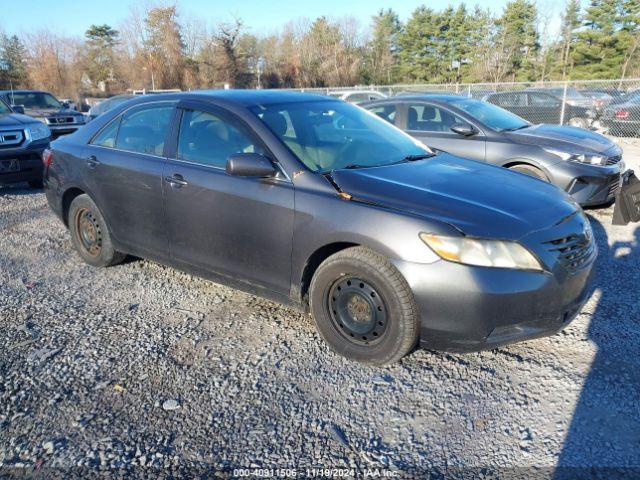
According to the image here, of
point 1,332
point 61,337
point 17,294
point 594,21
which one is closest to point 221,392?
point 61,337

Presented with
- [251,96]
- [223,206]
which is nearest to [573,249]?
[223,206]

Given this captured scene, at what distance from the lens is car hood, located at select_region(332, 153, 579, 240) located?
9.18ft

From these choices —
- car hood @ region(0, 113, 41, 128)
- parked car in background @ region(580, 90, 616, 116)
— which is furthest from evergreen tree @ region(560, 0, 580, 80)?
car hood @ region(0, 113, 41, 128)

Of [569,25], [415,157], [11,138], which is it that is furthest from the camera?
[569,25]

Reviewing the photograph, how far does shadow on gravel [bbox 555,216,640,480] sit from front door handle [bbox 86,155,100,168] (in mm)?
4062

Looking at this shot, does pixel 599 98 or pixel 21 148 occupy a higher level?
pixel 599 98

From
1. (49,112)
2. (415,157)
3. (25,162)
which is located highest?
(415,157)

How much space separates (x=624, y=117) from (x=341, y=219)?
585 inches

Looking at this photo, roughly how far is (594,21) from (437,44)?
664 inches

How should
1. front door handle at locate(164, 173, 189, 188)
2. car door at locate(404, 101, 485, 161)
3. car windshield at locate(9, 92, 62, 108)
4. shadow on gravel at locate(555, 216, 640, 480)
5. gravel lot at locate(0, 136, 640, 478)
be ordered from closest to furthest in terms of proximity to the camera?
shadow on gravel at locate(555, 216, 640, 480) < gravel lot at locate(0, 136, 640, 478) < front door handle at locate(164, 173, 189, 188) < car door at locate(404, 101, 485, 161) < car windshield at locate(9, 92, 62, 108)

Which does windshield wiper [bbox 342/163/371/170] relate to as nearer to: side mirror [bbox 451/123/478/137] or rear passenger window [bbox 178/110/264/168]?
rear passenger window [bbox 178/110/264/168]

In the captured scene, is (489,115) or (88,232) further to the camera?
(489,115)

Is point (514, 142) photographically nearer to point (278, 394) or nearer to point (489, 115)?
point (489, 115)

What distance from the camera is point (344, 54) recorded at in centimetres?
5328
